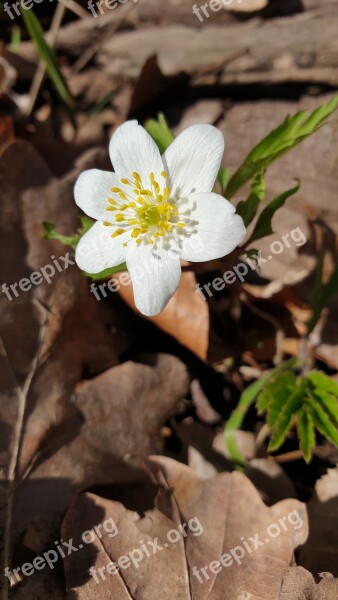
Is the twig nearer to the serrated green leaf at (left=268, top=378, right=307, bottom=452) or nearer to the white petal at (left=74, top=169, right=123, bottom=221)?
the white petal at (left=74, top=169, right=123, bottom=221)

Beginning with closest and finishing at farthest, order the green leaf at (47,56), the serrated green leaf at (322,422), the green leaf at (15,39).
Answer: the serrated green leaf at (322,422), the green leaf at (47,56), the green leaf at (15,39)

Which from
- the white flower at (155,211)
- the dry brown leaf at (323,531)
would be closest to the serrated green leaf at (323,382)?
the dry brown leaf at (323,531)

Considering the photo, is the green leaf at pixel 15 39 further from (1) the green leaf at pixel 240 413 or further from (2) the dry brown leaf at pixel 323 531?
(2) the dry brown leaf at pixel 323 531

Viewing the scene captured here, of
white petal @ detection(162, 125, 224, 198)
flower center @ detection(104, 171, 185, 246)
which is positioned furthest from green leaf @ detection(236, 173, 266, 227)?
flower center @ detection(104, 171, 185, 246)

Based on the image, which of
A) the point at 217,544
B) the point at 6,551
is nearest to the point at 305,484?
the point at 217,544

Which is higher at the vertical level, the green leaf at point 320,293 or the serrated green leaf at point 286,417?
the green leaf at point 320,293

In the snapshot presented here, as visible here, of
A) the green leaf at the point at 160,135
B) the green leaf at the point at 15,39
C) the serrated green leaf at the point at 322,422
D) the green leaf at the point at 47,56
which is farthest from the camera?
the green leaf at the point at 15,39

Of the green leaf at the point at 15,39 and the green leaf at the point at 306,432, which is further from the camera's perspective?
the green leaf at the point at 15,39

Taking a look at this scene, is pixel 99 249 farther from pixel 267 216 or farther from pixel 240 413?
pixel 240 413
